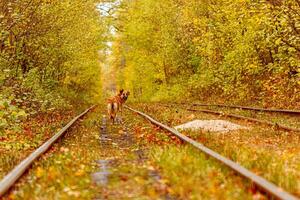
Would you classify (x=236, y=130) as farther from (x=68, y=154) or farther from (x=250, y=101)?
(x=250, y=101)

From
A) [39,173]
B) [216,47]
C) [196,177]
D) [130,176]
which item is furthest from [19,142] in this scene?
[216,47]

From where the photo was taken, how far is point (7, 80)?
1811 centimetres

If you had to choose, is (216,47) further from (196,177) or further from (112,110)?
(196,177)

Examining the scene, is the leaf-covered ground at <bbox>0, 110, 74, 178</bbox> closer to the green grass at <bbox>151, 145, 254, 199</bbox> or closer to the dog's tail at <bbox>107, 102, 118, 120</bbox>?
the green grass at <bbox>151, 145, 254, 199</bbox>

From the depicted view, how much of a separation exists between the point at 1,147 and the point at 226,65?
2104cm

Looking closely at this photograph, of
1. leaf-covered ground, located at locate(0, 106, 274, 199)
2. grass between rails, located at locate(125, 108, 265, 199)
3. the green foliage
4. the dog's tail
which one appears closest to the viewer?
grass between rails, located at locate(125, 108, 265, 199)

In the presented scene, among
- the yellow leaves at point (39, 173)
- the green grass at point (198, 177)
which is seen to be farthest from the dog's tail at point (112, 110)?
the yellow leaves at point (39, 173)

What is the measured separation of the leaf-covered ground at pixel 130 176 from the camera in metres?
6.29

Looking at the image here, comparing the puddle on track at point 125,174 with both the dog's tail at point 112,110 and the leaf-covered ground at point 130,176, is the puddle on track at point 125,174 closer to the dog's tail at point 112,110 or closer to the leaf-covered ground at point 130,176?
the leaf-covered ground at point 130,176

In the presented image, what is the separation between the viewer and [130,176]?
7.73m

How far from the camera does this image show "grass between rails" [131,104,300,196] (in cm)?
678

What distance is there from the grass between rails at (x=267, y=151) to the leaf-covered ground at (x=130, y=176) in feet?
1.60

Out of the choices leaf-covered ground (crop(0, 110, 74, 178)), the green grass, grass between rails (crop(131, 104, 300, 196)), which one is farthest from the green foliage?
the green grass

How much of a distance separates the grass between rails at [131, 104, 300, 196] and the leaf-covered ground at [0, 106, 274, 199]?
1.60 ft
